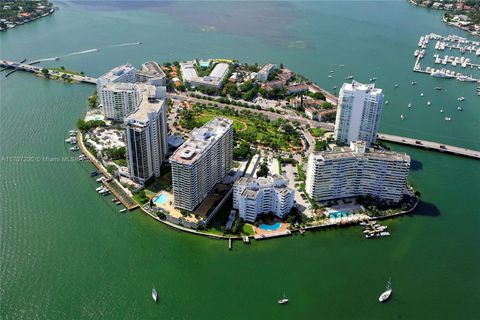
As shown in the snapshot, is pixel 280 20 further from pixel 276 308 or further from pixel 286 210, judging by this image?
pixel 276 308

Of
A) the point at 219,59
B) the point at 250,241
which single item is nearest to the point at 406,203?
the point at 250,241

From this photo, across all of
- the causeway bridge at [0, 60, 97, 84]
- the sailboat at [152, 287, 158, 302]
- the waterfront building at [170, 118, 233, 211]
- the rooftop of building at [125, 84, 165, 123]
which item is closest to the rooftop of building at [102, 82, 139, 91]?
the rooftop of building at [125, 84, 165, 123]

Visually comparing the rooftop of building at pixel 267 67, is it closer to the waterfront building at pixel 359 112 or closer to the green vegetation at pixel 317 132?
the green vegetation at pixel 317 132

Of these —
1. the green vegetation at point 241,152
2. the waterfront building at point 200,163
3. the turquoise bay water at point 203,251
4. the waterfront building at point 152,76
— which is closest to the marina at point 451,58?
the turquoise bay water at point 203,251

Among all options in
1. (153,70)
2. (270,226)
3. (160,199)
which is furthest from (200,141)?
(153,70)

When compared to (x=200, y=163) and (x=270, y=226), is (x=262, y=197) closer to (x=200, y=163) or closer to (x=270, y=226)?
(x=270, y=226)

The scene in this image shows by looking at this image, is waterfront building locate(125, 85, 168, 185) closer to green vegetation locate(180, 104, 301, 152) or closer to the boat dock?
green vegetation locate(180, 104, 301, 152)
